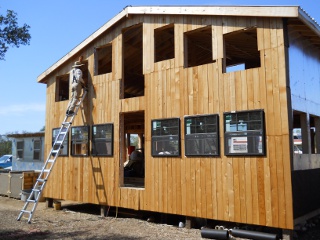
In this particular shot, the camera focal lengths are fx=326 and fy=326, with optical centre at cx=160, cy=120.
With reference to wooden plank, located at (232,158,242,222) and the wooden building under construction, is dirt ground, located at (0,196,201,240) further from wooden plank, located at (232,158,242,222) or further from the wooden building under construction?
wooden plank, located at (232,158,242,222)

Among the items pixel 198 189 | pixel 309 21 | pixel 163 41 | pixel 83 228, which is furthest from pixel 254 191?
pixel 163 41

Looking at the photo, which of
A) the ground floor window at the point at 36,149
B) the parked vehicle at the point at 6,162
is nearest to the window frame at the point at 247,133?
the ground floor window at the point at 36,149

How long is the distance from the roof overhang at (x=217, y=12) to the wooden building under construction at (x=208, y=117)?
2cm

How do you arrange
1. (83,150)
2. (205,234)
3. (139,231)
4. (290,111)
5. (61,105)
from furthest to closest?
1. (61,105)
2. (83,150)
3. (139,231)
4. (205,234)
5. (290,111)

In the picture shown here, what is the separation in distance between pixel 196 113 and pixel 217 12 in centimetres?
262

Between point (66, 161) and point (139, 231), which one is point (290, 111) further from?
point (66, 161)

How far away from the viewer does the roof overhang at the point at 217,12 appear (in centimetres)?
718

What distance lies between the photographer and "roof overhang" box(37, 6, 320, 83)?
283 inches

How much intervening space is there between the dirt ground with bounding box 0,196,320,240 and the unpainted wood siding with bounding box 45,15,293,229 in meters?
0.52

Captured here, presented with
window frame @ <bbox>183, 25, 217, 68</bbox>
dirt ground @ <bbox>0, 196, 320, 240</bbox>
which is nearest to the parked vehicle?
dirt ground @ <bbox>0, 196, 320, 240</bbox>

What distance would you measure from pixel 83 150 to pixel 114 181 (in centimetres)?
188

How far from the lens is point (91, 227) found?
925 centimetres

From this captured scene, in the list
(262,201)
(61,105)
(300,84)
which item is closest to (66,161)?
(61,105)

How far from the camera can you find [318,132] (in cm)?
991
